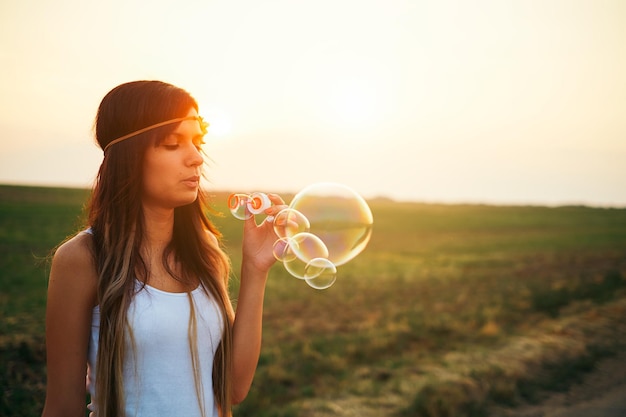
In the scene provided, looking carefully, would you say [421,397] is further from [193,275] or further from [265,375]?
[193,275]

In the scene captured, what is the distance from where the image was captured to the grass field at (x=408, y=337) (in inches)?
234

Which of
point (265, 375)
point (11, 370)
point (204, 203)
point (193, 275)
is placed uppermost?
point (204, 203)

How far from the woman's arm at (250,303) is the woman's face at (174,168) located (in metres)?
0.42

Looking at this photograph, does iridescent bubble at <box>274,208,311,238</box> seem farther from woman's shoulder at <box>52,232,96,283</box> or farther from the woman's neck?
woman's shoulder at <box>52,232,96,283</box>

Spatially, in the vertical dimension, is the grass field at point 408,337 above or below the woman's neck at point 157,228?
below

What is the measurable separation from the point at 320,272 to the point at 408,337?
6.61 meters

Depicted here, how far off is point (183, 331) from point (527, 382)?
617 cm

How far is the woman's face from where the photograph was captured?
2.08 m

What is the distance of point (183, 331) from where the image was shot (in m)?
1.99

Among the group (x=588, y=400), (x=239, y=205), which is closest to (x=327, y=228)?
(x=239, y=205)

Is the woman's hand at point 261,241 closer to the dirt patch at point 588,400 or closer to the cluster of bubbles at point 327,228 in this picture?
the cluster of bubbles at point 327,228

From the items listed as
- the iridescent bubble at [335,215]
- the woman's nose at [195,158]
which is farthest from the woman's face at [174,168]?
the iridescent bubble at [335,215]

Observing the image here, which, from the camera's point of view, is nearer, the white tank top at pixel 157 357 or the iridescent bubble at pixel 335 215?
the white tank top at pixel 157 357

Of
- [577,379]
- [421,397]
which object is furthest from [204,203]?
[577,379]
